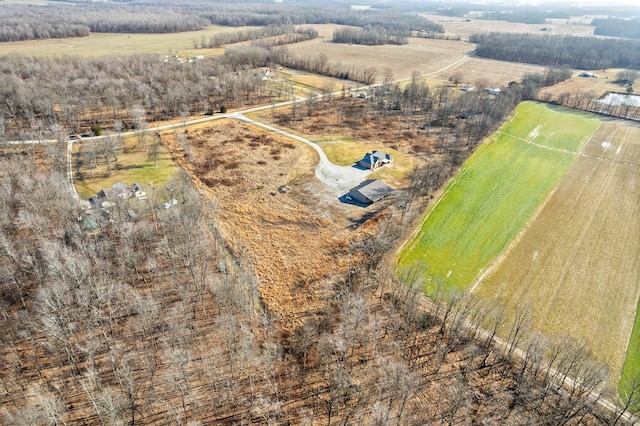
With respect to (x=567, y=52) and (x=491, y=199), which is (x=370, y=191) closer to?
(x=491, y=199)

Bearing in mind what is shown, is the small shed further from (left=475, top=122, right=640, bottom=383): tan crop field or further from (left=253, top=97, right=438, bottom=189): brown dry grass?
(left=475, top=122, right=640, bottom=383): tan crop field

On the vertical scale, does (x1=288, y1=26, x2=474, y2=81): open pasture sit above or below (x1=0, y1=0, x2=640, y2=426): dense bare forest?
above

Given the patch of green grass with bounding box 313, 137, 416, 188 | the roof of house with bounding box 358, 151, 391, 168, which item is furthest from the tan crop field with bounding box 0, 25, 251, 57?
the roof of house with bounding box 358, 151, 391, 168

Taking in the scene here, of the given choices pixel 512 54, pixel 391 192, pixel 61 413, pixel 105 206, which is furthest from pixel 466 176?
pixel 512 54

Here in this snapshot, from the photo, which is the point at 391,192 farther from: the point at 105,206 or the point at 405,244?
the point at 105,206

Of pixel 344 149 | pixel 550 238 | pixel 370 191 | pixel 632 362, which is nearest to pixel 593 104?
pixel 550 238
